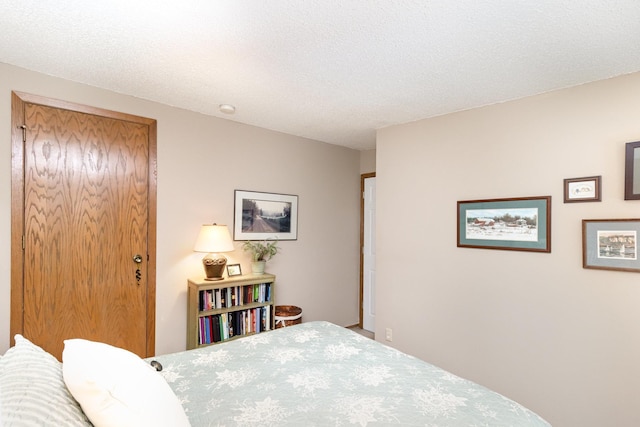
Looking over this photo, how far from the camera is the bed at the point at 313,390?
1233mm

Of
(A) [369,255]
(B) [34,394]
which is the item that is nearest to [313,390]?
(B) [34,394]

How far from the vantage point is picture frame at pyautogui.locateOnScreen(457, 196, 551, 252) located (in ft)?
8.13

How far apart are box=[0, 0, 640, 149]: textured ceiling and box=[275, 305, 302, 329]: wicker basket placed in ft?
7.11

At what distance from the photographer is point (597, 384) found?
7.21ft

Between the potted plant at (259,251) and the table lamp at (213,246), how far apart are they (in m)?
0.38

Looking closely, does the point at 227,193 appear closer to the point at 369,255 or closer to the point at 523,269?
the point at 369,255

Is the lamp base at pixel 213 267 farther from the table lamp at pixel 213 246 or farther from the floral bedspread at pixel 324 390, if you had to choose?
the floral bedspread at pixel 324 390

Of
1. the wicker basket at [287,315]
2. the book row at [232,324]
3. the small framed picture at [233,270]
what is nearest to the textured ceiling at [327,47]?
the small framed picture at [233,270]

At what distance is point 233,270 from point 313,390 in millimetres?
2055

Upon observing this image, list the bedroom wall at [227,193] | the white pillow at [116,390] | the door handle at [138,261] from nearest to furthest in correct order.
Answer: the white pillow at [116,390], the bedroom wall at [227,193], the door handle at [138,261]

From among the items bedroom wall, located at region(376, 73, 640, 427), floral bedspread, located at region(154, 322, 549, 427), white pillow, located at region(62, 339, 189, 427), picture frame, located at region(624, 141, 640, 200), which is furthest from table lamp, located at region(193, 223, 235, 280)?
picture frame, located at region(624, 141, 640, 200)

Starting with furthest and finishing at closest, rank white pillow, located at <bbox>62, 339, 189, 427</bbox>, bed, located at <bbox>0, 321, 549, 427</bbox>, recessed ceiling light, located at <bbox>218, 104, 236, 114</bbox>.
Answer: recessed ceiling light, located at <bbox>218, 104, 236, 114</bbox> < bed, located at <bbox>0, 321, 549, 427</bbox> < white pillow, located at <bbox>62, 339, 189, 427</bbox>

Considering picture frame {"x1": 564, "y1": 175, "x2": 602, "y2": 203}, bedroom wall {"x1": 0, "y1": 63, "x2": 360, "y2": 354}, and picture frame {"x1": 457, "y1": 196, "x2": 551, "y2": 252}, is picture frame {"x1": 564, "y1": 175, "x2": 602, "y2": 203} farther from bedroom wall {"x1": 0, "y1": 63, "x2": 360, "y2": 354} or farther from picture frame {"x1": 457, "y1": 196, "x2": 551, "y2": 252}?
bedroom wall {"x1": 0, "y1": 63, "x2": 360, "y2": 354}

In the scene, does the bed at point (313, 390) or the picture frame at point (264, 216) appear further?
the picture frame at point (264, 216)
